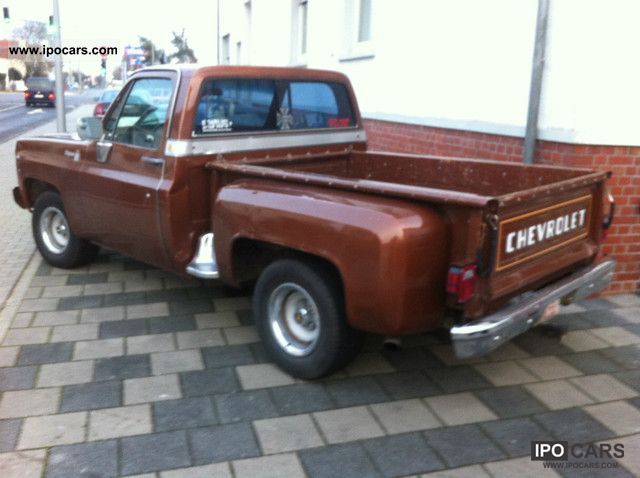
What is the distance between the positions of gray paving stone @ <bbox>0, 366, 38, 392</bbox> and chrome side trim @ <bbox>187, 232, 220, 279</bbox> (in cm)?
115

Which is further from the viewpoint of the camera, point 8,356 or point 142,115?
point 142,115

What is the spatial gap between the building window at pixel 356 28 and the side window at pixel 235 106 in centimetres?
412

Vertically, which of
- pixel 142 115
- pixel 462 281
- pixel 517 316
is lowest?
pixel 517 316

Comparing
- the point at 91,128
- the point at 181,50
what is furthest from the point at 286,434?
the point at 181,50

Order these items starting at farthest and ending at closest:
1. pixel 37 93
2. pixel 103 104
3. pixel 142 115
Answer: pixel 37 93
pixel 103 104
pixel 142 115

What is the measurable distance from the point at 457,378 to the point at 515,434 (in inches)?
26.4

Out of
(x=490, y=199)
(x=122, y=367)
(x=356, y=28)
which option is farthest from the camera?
(x=356, y=28)

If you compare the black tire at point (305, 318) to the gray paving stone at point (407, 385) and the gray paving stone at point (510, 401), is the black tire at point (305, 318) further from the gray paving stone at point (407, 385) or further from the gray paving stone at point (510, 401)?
the gray paving stone at point (510, 401)

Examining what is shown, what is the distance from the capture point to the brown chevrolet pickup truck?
10.6ft

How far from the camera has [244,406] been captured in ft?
11.9

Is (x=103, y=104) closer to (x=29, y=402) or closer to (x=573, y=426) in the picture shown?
(x=29, y=402)

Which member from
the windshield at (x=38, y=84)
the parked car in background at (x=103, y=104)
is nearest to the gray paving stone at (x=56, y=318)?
the parked car in background at (x=103, y=104)

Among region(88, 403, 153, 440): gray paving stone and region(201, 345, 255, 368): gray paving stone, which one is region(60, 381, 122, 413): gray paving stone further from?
region(201, 345, 255, 368): gray paving stone

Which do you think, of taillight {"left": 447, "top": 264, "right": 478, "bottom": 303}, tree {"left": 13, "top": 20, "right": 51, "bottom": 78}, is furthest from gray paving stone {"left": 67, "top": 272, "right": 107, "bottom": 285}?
tree {"left": 13, "top": 20, "right": 51, "bottom": 78}
